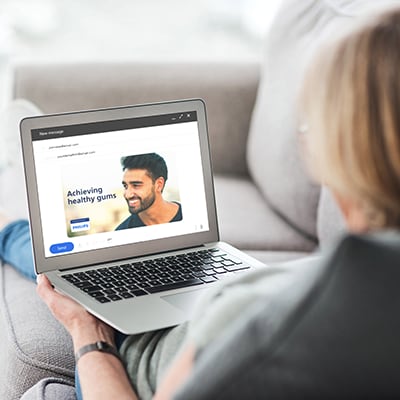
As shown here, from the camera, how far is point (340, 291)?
738 mm

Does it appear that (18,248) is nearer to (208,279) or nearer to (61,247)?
(61,247)

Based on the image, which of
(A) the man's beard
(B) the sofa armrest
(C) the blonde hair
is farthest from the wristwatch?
(B) the sofa armrest

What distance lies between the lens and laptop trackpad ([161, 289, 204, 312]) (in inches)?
50.7

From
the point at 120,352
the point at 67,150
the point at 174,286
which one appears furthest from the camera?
the point at 67,150

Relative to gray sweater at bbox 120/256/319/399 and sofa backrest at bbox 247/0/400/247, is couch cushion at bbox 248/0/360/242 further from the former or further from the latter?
gray sweater at bbox 120/256/319/399

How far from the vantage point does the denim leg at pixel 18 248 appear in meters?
1.72

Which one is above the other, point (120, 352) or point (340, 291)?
point (340, 291)

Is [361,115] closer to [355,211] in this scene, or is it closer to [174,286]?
[355,211]

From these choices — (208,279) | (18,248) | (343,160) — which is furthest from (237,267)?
(343,160)

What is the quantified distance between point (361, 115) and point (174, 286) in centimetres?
64

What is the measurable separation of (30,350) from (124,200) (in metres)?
0.31

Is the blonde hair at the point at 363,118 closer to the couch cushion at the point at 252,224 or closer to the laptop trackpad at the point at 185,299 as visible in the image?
the laptop trackpad at the point at 185,299

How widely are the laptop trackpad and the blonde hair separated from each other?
510mm

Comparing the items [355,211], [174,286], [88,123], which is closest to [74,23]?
[88,123]
